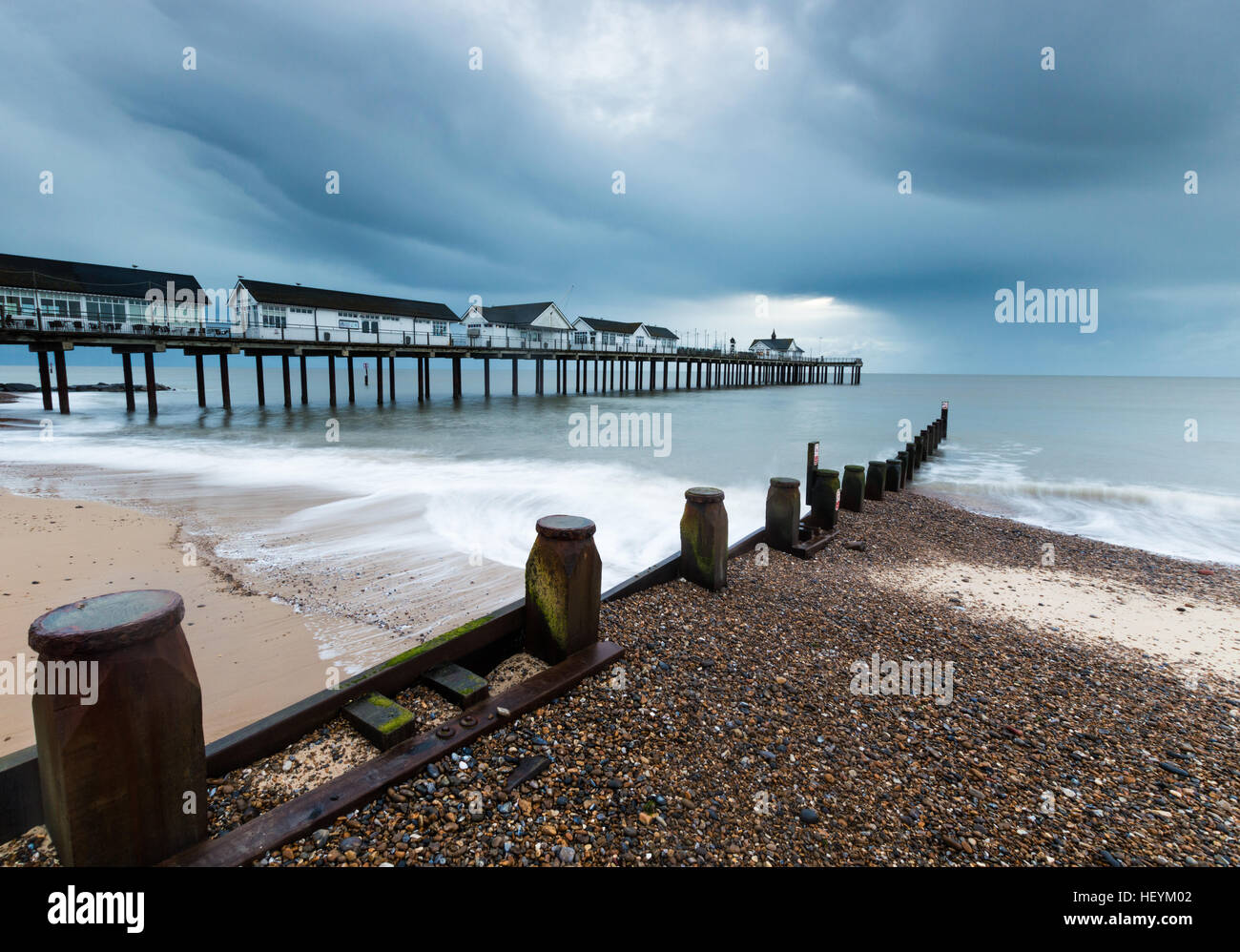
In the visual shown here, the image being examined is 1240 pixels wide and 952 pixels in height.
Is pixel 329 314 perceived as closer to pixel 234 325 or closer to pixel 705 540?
pixel 234 325

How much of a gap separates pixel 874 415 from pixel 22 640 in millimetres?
53403

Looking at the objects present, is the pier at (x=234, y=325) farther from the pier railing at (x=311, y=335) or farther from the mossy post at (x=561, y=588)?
the mossy post at (x=561, y=588)

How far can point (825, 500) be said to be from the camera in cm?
914

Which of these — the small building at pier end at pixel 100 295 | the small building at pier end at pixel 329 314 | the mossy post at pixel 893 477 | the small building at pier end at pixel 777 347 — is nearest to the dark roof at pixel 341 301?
the small building at pier end at pixel 329 314

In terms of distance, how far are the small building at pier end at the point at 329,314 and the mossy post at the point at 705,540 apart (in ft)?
115

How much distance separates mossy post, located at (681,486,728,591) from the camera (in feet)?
19.5

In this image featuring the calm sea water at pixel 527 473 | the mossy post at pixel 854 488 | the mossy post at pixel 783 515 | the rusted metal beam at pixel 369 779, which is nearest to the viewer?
the rusted metal beam at pixel 369 779

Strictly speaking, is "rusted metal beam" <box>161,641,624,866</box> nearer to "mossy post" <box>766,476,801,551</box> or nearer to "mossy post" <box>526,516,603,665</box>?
Answer: "mossy post" <box>526,516,603,665</box>

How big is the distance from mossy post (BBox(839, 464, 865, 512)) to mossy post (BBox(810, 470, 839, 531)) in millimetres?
1964

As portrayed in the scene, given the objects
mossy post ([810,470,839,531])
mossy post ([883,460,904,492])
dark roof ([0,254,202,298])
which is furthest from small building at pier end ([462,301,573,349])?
mossy post ([810,470,839,531])

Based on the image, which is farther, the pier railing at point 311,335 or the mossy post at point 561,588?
the pier railing at point 311,335

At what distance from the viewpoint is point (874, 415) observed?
167 feet

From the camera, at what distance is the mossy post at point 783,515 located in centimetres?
779
